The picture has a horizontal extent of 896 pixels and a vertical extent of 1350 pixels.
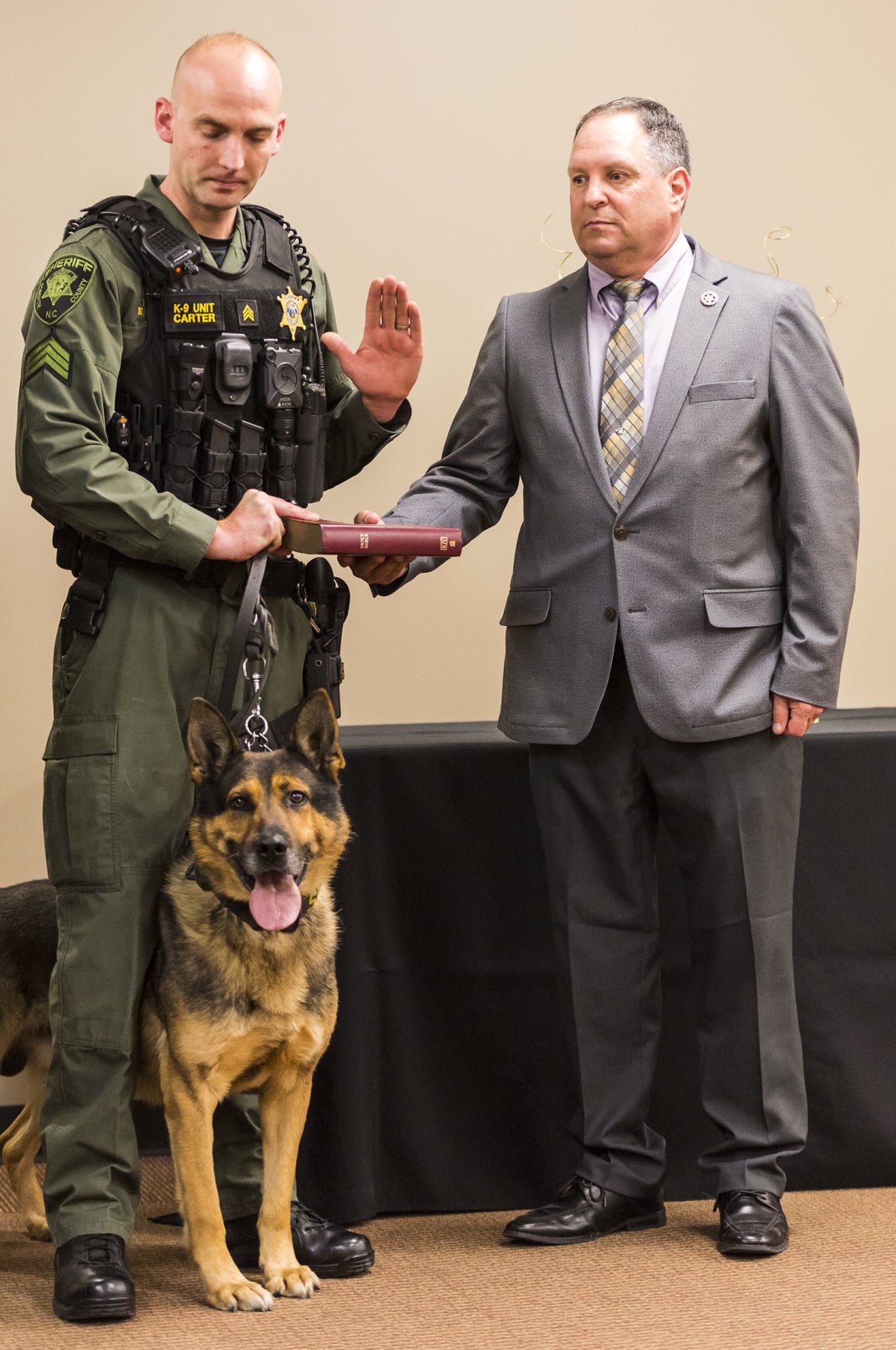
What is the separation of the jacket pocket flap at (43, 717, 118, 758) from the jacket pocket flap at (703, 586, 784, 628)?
1.09 m

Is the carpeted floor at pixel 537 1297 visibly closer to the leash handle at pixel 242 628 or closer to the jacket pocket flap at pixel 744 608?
the leash handle at pixel 242 628

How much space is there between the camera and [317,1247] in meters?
2.52

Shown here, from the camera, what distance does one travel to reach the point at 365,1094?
2.87 metres

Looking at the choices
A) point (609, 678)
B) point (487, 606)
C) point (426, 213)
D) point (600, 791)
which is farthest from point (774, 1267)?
point (426, 213)

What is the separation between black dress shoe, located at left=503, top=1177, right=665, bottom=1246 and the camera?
2648 mm

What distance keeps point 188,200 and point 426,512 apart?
72 cm

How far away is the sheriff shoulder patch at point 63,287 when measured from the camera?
7.55ft

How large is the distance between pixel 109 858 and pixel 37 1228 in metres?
0.92

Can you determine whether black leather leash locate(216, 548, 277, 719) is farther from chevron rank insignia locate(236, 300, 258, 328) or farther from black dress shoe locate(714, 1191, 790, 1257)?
black dress shoe locate(714, 1191, 790, 1257)

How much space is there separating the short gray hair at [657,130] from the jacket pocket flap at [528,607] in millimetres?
823

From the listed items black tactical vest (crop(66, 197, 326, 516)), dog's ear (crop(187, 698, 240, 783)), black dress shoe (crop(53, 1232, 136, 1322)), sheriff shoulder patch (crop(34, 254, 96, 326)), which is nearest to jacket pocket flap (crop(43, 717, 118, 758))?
dog's ear (crop(187, 698, 240, 783))

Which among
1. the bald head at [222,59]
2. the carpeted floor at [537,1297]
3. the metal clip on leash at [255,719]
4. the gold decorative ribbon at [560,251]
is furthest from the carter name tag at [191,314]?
the carpeted floor at [537,1297]

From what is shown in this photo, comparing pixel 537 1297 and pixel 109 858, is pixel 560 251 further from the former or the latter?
pixel 537 1297

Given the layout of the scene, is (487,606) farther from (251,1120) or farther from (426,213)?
(251,1120)
